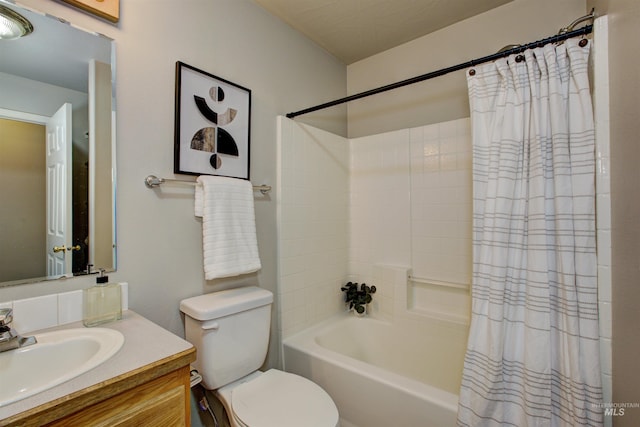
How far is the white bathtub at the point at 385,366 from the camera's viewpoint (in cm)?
135

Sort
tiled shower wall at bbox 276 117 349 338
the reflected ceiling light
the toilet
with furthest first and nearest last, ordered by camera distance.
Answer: tiled shower wall at bbox 276 117 349 338 → the toilet → the reflected ceiling light

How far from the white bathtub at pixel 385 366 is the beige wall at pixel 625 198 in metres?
0.62

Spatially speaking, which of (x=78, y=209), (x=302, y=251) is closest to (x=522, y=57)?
(x=302, y=251)

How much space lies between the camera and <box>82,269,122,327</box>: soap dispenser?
108cm

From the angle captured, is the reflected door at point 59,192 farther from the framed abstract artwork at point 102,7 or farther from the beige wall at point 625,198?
the beige wall at point 625,198

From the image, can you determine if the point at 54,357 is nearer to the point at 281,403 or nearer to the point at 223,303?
the point at 223,303

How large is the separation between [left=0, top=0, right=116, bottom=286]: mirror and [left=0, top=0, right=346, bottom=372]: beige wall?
0.05m

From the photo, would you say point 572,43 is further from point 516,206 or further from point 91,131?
point 91,131

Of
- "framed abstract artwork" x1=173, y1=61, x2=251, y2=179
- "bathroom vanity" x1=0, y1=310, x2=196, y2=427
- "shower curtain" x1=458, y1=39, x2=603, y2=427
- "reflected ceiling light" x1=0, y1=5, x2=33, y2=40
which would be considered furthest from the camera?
"framed abstract artwork" x1=173, y1=61, x2=251, y2=179

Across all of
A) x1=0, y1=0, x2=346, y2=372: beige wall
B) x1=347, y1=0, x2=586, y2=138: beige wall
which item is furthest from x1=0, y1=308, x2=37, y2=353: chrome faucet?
x1=347, y1=0, x2=586, y2=138: beige wall

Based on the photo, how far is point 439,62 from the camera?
214 centimetres

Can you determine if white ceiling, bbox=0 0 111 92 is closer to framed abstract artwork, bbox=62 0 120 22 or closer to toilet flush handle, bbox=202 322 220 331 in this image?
framed abstract artwork, bbox=62 0 120 22

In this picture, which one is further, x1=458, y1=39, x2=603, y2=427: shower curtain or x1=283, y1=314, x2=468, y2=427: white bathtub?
x1=283, y1=314, x2=468, y2=427: white bathtub

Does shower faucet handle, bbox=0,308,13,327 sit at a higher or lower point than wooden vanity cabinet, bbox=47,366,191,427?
higher
